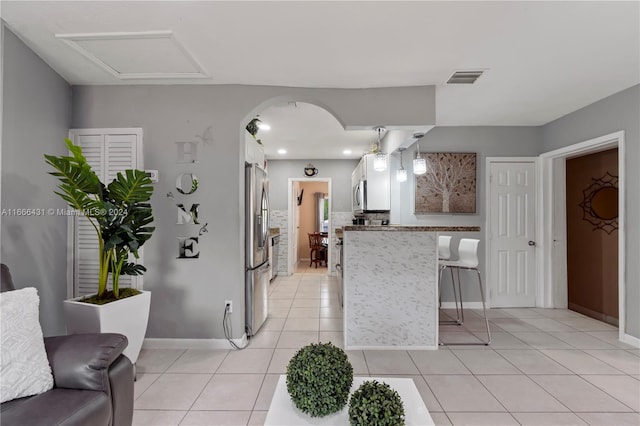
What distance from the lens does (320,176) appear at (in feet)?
21.7

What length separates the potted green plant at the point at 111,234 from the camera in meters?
2.11

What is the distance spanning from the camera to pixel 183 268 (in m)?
2.90

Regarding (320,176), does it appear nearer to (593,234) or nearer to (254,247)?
(254,247)

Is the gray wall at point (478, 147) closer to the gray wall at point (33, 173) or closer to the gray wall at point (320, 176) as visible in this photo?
the gray wall at point (320, 176)

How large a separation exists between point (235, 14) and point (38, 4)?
3.88 feet

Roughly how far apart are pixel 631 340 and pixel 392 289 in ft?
7.92

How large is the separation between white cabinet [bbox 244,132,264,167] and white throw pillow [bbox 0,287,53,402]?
2.06 m

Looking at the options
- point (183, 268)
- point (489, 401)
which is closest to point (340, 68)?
point (183, 268)

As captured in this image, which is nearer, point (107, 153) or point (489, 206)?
point (107, 153)

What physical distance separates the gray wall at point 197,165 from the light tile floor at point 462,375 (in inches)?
17.8

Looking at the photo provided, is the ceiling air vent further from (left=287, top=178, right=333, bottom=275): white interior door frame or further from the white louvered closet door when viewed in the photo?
(left=287, top=178, right=333, bottom=275): white interior door frame

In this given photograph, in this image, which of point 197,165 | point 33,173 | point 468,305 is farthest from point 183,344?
point 468,305

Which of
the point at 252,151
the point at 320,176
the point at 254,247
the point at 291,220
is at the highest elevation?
the point at 320,176

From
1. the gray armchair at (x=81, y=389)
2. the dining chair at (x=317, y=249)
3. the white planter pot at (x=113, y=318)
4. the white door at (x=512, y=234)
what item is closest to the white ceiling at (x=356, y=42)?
the white door at (x=512, y=234)
